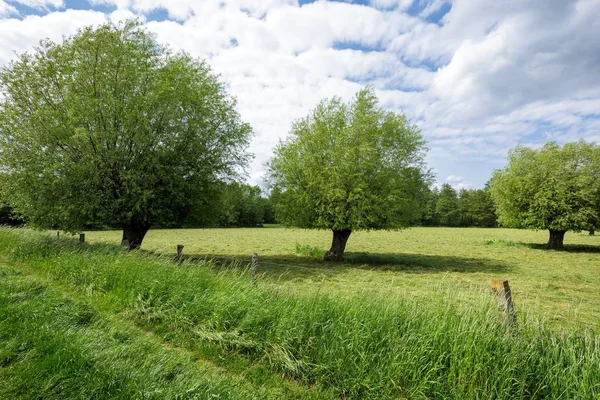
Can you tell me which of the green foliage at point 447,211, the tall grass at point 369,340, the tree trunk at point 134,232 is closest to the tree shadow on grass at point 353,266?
the tree trunk at point 134,232

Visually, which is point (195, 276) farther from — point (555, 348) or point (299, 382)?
point (555, 348)

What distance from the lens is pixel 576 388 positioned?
4.04m

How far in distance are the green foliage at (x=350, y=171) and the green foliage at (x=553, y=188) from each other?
1612 centimetres

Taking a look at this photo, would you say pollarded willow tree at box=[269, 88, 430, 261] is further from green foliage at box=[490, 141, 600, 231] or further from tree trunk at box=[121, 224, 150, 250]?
green foliage at box=[490, 141, 600, 231]

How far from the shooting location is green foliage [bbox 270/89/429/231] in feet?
60.2

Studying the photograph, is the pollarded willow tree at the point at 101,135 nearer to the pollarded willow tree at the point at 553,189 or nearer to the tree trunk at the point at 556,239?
the pollarded willow tree at the point at 553,189

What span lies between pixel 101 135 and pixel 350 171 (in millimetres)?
13001

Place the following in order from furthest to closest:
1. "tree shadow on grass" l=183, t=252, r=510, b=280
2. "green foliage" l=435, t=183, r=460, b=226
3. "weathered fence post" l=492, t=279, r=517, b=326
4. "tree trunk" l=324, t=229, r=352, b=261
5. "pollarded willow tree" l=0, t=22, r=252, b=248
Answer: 1. "green foliage" l=435, t=183, r=460, b=226
2. "tree trunk" l=324, t=229, r=352, b=261
3. "tree shadow on grass" l=183, t=252, r=510, b=280
4. "pollarded willow tree" l=0, t=22, r=252, b=248
5. "weathered fence post" l=492, t=279, r=517, b=326

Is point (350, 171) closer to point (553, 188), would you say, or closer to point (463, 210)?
point (553, 188)

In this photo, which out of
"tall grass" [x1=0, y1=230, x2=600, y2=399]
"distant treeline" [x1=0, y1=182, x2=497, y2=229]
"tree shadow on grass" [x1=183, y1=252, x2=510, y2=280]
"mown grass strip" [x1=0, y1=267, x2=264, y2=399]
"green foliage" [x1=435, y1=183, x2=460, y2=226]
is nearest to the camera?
"mown grass strip" [x1=0, y1=267, x2=264, y2=399]

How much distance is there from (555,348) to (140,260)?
392 inches

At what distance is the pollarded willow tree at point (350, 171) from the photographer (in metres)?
18.4

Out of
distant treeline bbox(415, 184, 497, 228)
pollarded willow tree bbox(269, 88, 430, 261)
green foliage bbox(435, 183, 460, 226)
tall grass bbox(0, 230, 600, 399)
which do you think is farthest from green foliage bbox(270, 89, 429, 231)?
green foliage bbox(435, 183, 460, 226)

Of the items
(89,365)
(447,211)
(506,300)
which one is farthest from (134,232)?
(447,211)
